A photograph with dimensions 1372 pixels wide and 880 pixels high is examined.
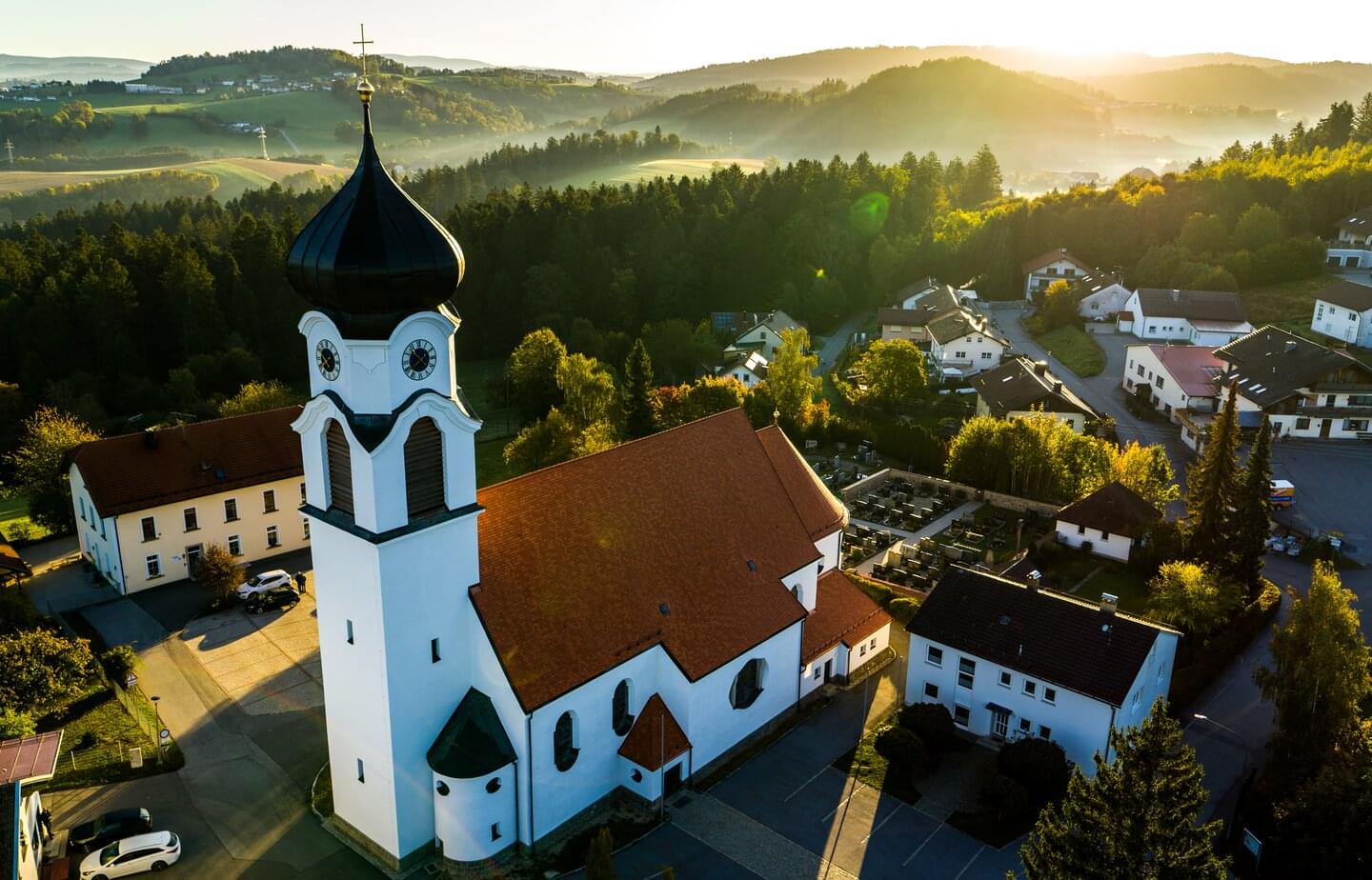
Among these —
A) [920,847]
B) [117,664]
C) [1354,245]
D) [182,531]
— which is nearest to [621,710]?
[920,847]

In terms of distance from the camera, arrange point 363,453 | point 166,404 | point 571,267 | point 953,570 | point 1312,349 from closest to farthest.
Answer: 1. point 363,453
2. point 953,570
3. point 1312,349
4. point 166,404
5. point 571,267

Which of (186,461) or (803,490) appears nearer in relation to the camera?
(803,490)

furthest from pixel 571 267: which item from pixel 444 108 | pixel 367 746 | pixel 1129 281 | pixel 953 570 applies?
pixel 444 108

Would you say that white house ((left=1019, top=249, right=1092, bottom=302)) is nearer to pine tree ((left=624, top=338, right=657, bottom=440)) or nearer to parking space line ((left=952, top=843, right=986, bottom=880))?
pine tree ((left=624, top=338, right=657, bottom=440))

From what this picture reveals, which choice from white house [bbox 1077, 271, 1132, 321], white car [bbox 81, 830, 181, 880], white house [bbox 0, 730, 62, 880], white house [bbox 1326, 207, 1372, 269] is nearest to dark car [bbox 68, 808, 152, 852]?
white car [bbox 81, 830, 181, 880]

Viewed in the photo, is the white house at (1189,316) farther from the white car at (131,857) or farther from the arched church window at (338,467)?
the white car at (131,857)

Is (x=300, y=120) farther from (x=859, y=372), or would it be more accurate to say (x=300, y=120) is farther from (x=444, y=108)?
(x=859, y=372)

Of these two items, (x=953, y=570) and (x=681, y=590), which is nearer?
(x=681, y=590)

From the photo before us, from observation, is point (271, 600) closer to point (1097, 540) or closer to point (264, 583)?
point (264, 583)
